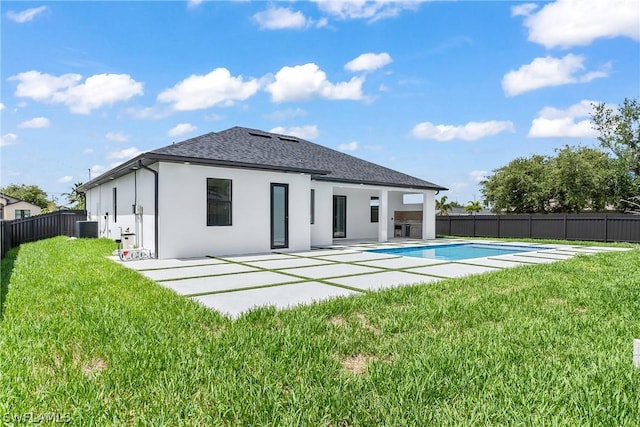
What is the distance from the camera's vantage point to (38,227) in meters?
15.7

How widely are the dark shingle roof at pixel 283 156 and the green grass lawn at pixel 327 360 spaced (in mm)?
6060

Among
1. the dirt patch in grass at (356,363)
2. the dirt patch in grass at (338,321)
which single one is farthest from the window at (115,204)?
the dirt patch in grass at (356,363)

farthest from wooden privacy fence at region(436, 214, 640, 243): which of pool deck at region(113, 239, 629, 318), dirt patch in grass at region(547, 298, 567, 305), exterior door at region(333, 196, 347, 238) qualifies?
dirt patch in grass at region(547, 298, 567, 305)

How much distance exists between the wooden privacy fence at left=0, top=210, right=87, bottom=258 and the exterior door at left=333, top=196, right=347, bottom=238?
11.8 metres

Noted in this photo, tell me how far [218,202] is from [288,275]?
436cm

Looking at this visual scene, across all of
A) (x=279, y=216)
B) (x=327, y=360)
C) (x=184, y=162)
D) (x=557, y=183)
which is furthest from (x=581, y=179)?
(x=327, y=360)

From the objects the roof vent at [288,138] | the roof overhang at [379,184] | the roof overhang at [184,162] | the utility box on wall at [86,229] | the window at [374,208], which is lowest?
the utility box on wall at [86,229]

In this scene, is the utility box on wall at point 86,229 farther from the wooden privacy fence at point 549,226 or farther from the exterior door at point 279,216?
the wooden privacy fence at point 549,226

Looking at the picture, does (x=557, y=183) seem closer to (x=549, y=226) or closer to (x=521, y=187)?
(x=521, y=187)

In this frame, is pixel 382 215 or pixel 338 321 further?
pixel 382 215

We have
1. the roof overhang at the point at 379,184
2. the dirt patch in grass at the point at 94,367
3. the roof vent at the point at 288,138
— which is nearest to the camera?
the dirt patch in grass at the point at 94,367

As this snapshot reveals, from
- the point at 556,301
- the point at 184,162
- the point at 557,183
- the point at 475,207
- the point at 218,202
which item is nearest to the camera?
the point at 556,301

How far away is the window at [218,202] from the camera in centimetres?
1071

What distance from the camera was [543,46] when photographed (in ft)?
47.7
